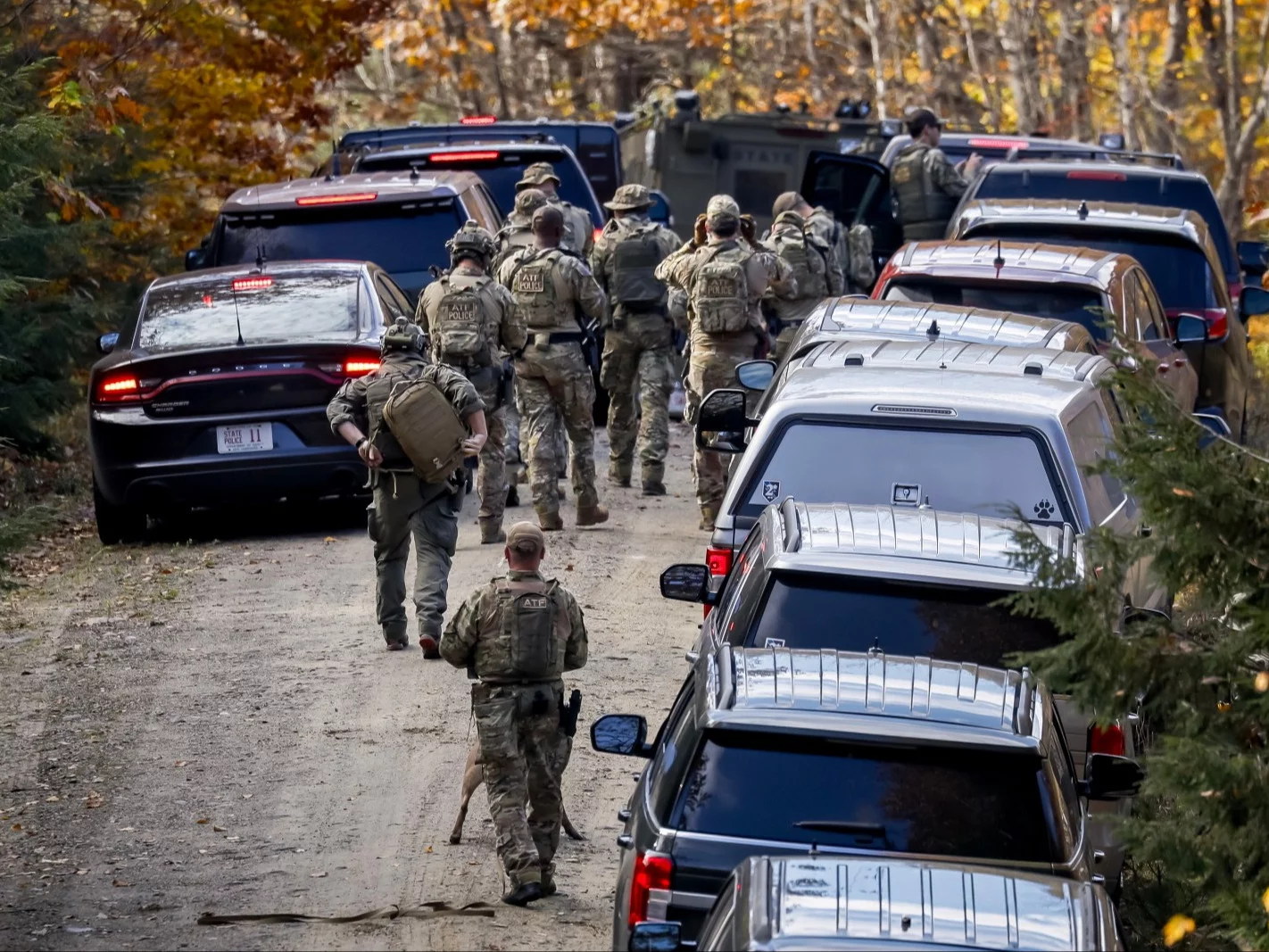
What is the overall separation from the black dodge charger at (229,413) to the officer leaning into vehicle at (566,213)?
194 centimetres

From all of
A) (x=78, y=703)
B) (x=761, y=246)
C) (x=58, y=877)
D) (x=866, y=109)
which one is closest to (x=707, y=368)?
(x=761, y=246)

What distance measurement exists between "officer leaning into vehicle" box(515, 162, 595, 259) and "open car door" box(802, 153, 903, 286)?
2312 mm

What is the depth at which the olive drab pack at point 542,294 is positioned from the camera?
39.7 feet

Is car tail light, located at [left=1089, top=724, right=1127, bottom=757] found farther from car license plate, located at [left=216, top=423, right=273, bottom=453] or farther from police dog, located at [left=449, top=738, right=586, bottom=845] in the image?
car license plate, located at [left=216, top=423, right=273, bottom=453]

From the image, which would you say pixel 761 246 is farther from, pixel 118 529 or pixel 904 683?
pixel 904 683

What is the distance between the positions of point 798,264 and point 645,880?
9.26m

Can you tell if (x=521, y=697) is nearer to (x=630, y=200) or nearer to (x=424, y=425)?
(x=424, y=425)

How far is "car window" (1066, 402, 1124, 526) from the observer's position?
23.9ft

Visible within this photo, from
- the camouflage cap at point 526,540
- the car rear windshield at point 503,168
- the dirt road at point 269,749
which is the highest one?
the camouflage cap at point 526,540

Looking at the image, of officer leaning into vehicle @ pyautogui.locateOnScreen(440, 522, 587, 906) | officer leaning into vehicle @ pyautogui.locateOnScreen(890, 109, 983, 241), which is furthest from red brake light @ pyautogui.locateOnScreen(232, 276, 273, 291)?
officer leaning into vehicle @ pyautogui.locateOnScreen(440, 522, 587, 906)

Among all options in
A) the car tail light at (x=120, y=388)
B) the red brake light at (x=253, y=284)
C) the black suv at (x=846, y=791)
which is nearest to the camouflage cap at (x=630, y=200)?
the red brake light at (x=253, y=284)

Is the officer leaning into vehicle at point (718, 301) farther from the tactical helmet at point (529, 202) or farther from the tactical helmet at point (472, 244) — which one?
the tactical helmet at point (472, 244)

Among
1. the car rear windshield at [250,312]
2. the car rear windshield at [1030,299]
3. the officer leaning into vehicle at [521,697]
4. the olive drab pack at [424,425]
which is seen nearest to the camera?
the officer leaning into vehicle at [521,697]

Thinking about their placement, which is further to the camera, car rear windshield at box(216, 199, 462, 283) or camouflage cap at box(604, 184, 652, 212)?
car rear windshield at box(216, 199, 462, 283)
